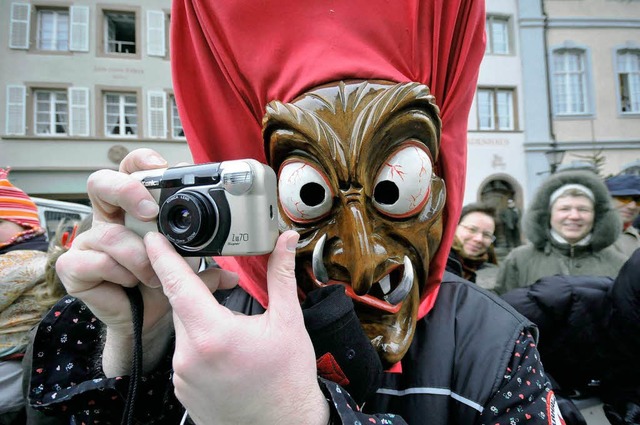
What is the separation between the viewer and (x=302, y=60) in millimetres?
948

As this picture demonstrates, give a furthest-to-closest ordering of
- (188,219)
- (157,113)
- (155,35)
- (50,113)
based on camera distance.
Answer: (155,35), (157,113), (50,113), (188,219)

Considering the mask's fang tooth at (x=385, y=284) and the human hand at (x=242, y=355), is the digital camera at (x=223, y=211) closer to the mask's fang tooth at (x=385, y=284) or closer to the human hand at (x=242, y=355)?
the human hand at (x=242, y=355)

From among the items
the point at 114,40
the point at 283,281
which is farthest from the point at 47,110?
the point at 283,281

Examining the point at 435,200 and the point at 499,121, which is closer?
the point at 435,200

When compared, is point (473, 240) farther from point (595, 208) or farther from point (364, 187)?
point (364, 187)

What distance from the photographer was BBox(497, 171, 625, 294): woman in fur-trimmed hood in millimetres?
2184

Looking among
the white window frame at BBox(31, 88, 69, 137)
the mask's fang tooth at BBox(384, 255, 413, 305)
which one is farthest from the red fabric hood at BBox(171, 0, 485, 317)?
the white window frame at BBox(31, 88, 69, 137)

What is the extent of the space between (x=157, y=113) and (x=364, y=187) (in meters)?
11.6

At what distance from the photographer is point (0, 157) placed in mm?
10664

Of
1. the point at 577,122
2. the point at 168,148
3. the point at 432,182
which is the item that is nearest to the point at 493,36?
the point at 577,122

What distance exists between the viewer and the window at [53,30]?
11.3 m

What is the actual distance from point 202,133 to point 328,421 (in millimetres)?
742

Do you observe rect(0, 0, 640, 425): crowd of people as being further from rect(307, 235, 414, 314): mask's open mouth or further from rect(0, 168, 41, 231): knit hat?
rect(0, 168, 41, 231): knit hat

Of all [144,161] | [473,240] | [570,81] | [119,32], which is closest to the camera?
[144,161]
